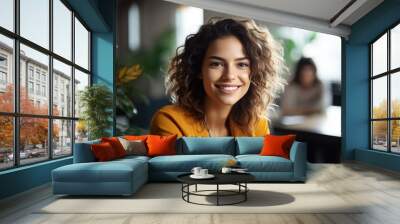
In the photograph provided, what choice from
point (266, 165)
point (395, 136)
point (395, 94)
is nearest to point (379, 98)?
point (395, 94)

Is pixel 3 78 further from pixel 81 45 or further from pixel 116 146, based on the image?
pixel 81 45

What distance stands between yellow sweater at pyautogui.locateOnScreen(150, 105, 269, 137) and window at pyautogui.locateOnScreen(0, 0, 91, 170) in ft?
4.90

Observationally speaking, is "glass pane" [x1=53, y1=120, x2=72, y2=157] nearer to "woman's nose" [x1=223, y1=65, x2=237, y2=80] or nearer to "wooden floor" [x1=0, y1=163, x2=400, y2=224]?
"wooden floor" [x1=0, y1=163, x2=400, y2=224]

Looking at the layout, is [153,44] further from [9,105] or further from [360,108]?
[360,108]

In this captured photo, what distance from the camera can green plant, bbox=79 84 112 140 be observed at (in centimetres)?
747

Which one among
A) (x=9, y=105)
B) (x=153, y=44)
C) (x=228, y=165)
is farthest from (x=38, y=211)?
(x=153, y=44)

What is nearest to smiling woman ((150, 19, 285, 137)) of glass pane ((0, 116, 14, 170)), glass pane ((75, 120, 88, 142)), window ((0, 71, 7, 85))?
glass pane ((75, 120, 88, 142))

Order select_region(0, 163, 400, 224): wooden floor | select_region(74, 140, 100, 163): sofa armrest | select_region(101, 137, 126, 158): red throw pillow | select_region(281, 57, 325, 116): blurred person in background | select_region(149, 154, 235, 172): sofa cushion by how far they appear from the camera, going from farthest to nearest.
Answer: select_region(281, 57, 325, 116): blurred person in background < select_region(101, 137, 126, 158): red throw pillow < select_region(149, 154, 235, 172): sofa cushion < select_region(74, 140, 100, 163): sofa armrest < select_region(0, 163, 400, 224): wooden floor

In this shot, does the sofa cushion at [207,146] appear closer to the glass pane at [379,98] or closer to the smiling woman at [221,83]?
the smiling woman at [221,83]

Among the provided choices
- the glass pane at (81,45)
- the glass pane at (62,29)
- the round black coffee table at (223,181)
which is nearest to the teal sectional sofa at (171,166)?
the round black coffee table at (223,181)

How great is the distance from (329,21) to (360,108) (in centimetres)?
213

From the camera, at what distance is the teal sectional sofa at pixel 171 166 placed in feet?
15.4

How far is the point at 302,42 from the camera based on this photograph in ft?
27.3

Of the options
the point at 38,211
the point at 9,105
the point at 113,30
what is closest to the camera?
the point at 38,211
